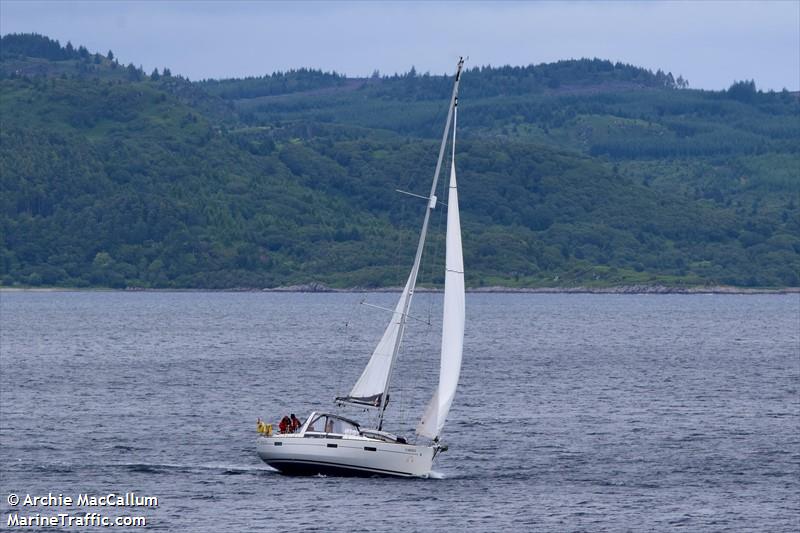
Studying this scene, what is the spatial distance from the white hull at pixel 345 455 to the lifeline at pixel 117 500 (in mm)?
6392

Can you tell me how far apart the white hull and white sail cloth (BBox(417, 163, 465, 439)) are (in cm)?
161

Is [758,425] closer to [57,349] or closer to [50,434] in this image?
[50,434]

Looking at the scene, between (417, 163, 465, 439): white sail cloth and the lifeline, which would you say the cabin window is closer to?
(417, 163, 465, 439): white sail cloth

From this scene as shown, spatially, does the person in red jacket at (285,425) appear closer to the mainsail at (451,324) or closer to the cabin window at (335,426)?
the cabin window at (335,426)

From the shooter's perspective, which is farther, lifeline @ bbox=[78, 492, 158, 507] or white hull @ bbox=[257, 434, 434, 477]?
white hull @ bbox=[257, 434, 434, 477]

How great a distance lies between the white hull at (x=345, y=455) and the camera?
67.6 meters

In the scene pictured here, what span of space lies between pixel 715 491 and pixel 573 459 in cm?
1080

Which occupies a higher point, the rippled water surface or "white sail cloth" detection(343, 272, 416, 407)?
"white sail cloth" detection(343, 272, 416, 407)

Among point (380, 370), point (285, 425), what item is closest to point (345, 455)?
point (285, 425)

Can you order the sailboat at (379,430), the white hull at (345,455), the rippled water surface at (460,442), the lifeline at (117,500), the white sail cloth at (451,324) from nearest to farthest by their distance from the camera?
the rippled water surface at (460,442) → the lifeline at (117,500) → the white sail cloth at (451,324) → the sailboat at (379,430) → the white hull at (345,455)

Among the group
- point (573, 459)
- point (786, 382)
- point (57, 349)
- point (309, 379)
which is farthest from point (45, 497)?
point (57, 349)

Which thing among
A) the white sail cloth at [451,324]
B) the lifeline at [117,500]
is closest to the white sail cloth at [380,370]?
the white sail cloth at [451,324]

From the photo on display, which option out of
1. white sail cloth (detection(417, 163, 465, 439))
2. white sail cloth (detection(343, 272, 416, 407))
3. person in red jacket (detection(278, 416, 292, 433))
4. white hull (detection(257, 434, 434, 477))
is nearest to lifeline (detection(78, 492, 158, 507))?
white hull (detection(257, 434, 434, 477))

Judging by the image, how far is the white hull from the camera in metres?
67.6
